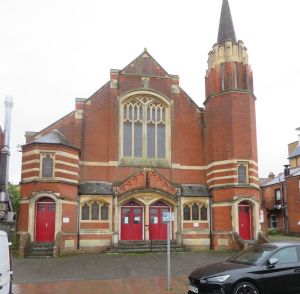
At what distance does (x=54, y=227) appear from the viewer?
77.9ft

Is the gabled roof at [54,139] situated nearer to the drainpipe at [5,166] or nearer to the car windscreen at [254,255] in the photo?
the drainpipe at [5,166]

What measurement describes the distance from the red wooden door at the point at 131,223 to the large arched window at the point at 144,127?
3.69m

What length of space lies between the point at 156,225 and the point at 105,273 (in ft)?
34.4

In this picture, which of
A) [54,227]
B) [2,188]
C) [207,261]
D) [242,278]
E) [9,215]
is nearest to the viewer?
[242,278]

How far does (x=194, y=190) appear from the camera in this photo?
91.0ft

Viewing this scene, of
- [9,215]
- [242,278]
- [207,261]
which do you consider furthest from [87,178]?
[242,278]

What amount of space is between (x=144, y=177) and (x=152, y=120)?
441cm

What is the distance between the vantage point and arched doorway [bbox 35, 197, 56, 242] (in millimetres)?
23625

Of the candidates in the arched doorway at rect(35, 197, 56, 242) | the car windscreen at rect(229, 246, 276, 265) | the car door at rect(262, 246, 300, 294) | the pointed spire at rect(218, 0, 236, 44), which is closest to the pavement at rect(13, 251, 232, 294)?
the arched doorway at rect(35, 197, 56, 242)

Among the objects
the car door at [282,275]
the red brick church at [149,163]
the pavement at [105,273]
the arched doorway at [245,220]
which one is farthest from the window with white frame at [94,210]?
the car door at [282,275]

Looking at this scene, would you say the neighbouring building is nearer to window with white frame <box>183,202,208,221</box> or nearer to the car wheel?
window with white frame <box>183,202,208,221</box>

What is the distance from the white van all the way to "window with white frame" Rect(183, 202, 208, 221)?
1918 centimetres

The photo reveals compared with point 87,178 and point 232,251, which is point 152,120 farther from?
point 232,251

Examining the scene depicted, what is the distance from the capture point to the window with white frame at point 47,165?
2434 cm
